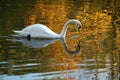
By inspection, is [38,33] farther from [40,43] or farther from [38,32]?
[40,43]

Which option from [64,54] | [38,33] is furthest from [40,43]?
[64,54]

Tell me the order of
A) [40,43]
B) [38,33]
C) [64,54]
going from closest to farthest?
[64,54], [40,43], [38,33]

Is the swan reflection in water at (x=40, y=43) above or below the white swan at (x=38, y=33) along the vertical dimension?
below

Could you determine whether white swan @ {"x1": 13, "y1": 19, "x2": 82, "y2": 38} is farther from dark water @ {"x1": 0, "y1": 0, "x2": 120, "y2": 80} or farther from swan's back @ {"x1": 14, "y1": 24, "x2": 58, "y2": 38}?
dark water @ {"x1": 0, "y1": 0, "x2": 120, "y2": 80}

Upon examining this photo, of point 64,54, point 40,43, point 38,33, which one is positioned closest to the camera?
point 64,54

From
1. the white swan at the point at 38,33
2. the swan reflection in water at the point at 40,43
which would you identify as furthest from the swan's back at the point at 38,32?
the swan reflection in water at the point at 40,43

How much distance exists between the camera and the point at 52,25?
806 inches

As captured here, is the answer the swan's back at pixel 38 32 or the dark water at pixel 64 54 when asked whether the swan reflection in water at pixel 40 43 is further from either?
the swan's back at pixel 38 32

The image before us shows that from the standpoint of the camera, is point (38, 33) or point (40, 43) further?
point (38, 33)

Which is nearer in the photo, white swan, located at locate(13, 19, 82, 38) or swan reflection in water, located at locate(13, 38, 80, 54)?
swan reflection in water, located at locate(13, 38, 80, 54)

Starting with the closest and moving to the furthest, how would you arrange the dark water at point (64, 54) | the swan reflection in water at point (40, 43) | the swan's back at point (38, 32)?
the dark water at point (64, 54) → the swan reflection in water at point (40, 43) → the swan's back at point (38, 32)

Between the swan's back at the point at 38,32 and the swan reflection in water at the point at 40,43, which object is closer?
the swan reflection in water at the point at 40,43

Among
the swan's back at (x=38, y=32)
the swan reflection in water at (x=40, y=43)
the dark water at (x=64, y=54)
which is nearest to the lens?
the dark water at (x=64, y=54)

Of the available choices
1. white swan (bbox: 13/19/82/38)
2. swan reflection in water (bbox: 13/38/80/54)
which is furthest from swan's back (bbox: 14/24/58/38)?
swan reflection in water (bbox: 13/38/80/54)
